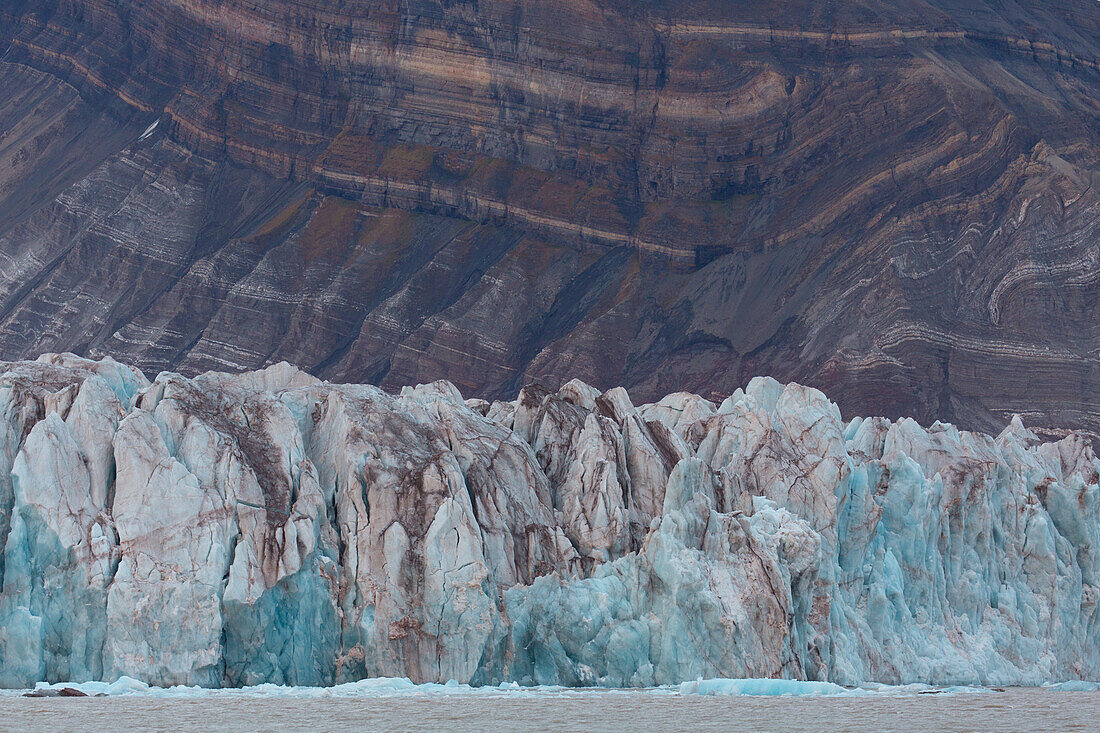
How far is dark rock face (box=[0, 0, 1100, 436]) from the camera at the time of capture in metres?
104

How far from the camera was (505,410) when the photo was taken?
44906 millimetres

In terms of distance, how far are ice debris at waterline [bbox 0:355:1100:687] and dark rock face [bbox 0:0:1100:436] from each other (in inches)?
2124

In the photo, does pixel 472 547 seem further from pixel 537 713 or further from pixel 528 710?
pixel 537 713

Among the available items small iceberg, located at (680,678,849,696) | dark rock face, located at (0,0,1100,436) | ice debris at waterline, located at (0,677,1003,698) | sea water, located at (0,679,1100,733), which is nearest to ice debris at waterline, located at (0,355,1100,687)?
ice debris at waterline, located at (0,677,1003,698)

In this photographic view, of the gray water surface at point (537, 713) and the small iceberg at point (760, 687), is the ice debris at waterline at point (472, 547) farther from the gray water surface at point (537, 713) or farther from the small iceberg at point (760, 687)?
the gray water surface at point (537, 713)

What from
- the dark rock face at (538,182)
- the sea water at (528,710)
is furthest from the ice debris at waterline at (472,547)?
the dark rock face at (538,182)

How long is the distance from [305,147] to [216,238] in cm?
1040

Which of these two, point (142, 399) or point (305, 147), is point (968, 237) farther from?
point (142, 399)

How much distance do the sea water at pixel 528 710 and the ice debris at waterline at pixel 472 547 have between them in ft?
3.54

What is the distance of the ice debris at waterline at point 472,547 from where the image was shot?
33.4 metres

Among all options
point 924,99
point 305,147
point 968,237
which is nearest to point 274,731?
point 968,237

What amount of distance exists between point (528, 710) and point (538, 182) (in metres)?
89.3

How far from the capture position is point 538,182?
118938mm

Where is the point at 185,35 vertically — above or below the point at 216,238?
above
